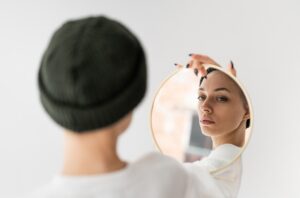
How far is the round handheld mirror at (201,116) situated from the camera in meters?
0.84

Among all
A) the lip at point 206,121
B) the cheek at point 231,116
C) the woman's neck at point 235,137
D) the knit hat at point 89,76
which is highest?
the knit hat at point 89,76

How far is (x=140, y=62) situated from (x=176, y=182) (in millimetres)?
201

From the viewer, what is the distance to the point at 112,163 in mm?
625

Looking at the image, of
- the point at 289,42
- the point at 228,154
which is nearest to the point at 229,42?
the point at 289,42

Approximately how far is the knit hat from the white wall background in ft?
1.92

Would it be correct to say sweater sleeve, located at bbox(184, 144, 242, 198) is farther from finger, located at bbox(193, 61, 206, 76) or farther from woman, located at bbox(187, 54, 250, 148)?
finger, located at bbox(193, 61, 206, 76)

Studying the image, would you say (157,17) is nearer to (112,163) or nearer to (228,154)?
(228,154)

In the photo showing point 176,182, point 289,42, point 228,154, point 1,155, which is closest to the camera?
point 176,182

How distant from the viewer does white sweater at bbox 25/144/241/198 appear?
0.60 meters

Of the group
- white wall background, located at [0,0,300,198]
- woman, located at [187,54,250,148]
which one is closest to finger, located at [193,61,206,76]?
woman, located at [187,54,250,148]

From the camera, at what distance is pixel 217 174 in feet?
2.64

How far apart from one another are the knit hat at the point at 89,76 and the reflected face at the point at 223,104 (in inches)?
11.4

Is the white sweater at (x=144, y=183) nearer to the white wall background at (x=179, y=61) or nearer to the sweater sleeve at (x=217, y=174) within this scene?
the sweater sleeve at (x=217, y=174)

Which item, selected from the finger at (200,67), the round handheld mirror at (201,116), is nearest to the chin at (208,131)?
the round handheld mirror at (201,116)
